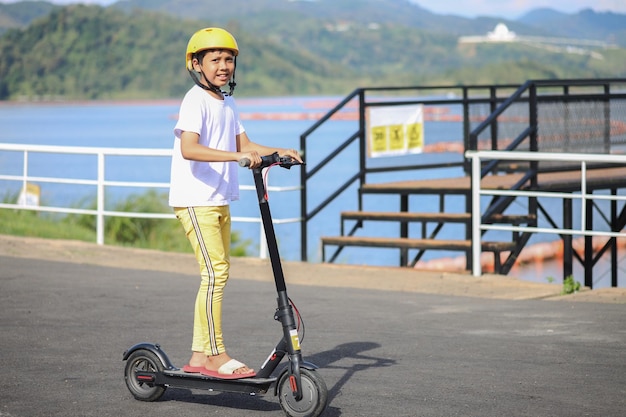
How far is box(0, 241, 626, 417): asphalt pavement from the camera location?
6301 mm

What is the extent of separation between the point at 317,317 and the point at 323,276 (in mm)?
2973

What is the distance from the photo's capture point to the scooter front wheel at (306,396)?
5.64 metres

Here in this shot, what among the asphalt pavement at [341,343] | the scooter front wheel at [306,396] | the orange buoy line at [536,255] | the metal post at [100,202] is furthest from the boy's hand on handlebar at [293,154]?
the orange buoy line at [536,255]

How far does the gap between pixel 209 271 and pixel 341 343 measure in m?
2.22

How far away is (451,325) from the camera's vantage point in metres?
8.92

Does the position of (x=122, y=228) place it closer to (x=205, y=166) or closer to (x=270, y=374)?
(x=205, y=166)

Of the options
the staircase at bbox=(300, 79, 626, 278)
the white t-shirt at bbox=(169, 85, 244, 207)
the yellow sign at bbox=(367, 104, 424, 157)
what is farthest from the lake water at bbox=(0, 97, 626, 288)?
the white t-shirt at bbox=(169, 85, 244, 207)

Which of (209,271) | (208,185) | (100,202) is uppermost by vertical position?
(100,202)

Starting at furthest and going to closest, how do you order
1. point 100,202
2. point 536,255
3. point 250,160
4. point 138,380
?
point 536,255 < point 100,202 < point 138,380 < point 250,160

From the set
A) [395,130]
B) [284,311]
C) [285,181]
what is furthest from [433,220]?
[285,181]

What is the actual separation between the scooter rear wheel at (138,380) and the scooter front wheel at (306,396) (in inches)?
32.8

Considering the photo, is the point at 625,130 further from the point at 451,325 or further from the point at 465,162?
the point at 451,325

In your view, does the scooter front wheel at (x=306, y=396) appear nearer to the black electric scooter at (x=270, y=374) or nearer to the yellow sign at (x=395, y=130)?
A: the black electric scooter at (x=270, y=374)

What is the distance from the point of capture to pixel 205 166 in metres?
6.12
